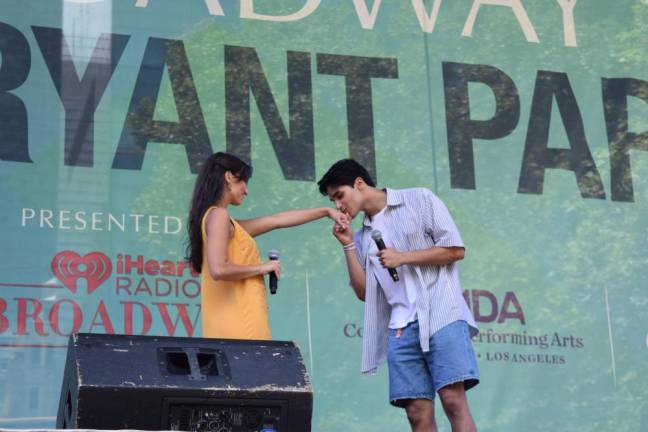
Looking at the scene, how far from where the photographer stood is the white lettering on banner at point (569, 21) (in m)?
5.96

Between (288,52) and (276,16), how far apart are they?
17 centimetres

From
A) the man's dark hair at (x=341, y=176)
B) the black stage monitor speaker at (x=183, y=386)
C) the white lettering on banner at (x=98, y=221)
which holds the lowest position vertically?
the black stage monitor speaker at (x=183, y=386)

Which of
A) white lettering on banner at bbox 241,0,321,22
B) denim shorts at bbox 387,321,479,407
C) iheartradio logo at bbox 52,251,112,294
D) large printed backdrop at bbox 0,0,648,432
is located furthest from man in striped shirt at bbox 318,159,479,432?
white lettering on banner at bbox 241,0,321,22

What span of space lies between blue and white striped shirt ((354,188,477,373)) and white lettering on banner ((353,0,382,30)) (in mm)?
1798

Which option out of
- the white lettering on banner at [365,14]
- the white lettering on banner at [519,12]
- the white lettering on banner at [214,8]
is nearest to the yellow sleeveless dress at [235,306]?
the white lettering on banner at [214,8]

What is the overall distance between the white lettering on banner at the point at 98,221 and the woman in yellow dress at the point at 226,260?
1055 millimetres

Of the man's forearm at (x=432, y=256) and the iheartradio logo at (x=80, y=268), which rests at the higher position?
the iheartradio logo at (x=80, y=268)

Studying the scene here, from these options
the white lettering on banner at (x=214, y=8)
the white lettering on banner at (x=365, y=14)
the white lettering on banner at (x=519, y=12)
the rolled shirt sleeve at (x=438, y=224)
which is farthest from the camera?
the white lettering on banner at (x=519, y=12)

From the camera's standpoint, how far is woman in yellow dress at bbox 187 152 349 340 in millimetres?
3951

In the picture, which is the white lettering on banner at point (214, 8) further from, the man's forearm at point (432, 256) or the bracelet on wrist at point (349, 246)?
the man's forearm at point (432, 256)

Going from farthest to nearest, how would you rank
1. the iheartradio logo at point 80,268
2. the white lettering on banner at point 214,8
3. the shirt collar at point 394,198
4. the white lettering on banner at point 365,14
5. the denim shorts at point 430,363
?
the white lettering on banner at point 365,14 < the white lettering on banner at point 214,8 < the iheartradio logo at point 80,268 < the shirt collar at point 394,198 < the denim shorts at point 430,363

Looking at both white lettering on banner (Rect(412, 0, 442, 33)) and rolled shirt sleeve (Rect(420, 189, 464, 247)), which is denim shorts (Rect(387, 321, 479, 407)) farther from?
white lettering on banner (Rect(412, 0, 442, 33))

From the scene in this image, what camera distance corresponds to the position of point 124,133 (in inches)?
210

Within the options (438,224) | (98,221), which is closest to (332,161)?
(98,221)
